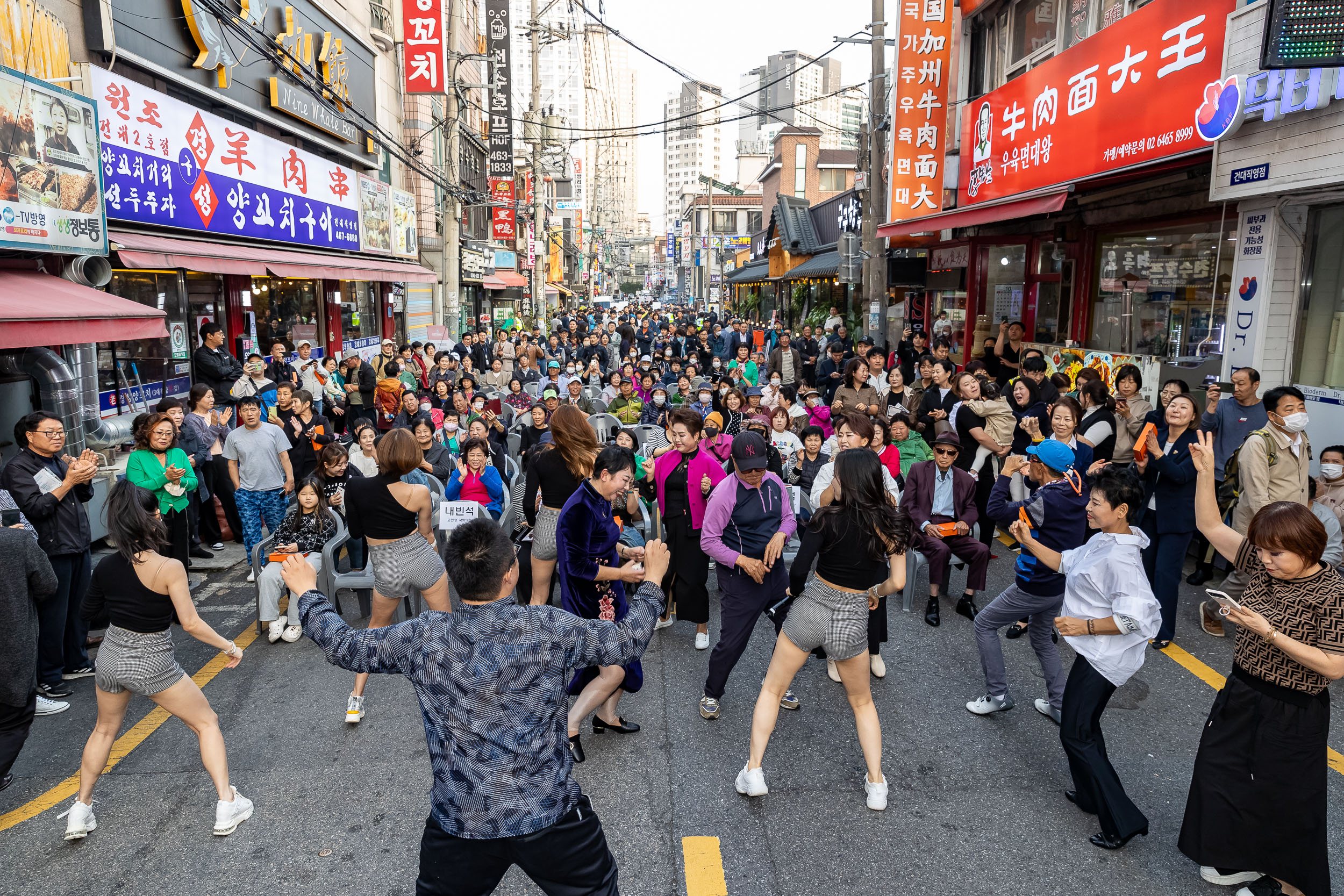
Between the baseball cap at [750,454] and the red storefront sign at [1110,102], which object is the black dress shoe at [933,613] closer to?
the baseball cap at [750,454]

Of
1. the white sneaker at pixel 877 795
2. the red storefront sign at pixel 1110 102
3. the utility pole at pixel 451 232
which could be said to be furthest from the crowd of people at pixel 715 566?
the utility pole at pixel 451 232

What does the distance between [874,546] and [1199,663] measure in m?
3.42

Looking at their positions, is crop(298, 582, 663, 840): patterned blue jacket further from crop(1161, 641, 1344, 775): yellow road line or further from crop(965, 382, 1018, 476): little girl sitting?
crop(965, 382, 1018, 476): little girl sitting

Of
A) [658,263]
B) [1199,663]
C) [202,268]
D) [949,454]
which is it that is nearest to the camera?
[1199,663]

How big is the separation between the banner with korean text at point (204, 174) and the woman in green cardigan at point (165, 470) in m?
3.88

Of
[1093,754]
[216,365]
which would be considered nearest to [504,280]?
[216,365]

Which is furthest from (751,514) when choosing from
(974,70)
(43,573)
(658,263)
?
(658,263)

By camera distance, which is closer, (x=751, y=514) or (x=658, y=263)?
(x=751, y=514)

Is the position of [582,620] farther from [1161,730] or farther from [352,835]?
[1161,730]

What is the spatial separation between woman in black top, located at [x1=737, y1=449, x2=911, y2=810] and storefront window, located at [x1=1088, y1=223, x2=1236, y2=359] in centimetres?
685

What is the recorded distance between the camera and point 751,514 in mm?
4965

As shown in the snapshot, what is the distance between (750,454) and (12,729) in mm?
4078

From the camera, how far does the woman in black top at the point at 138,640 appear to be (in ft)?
12.7

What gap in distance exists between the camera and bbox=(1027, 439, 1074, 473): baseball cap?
4.97 metres
